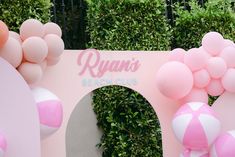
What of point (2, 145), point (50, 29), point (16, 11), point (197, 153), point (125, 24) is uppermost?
point (16, 11)

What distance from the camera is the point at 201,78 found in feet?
11.5

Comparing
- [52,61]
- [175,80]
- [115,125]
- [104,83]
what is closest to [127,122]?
[115,125]

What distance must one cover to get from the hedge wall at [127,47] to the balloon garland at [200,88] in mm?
1163

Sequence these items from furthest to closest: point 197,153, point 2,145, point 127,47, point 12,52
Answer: point 127,47 → point 197,153 → point 12,52 → point 2,145

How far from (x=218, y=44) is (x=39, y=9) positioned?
1.71 metres

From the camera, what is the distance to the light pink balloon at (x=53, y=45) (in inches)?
128

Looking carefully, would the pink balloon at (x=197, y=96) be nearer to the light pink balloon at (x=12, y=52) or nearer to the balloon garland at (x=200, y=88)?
the balloon garland at (x=200, y=88)

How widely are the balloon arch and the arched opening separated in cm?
103

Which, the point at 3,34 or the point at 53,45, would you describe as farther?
the point at 53,45

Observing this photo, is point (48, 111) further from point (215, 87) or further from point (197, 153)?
point (215, 87)

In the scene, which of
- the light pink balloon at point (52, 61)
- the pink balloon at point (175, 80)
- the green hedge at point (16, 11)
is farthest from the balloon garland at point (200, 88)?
the green hedge at point (16, 11)

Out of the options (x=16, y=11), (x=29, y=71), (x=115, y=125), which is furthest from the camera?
(x=115, y=125)

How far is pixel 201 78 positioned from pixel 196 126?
0.40 meters

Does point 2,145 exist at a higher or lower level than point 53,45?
lower
